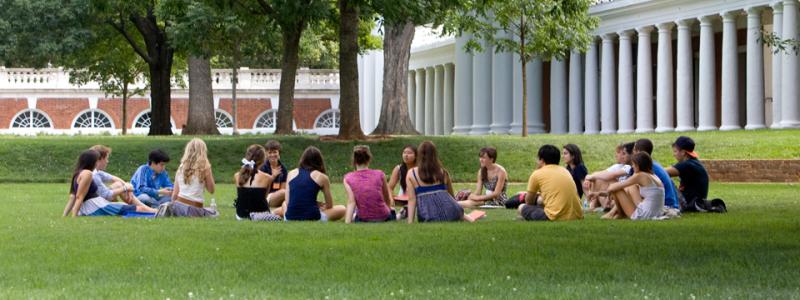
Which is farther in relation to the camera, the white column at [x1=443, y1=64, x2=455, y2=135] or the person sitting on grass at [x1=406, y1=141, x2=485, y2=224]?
the white column at [x1=443, y1=64, x2=455, y2=135]

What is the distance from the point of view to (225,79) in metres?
78.3

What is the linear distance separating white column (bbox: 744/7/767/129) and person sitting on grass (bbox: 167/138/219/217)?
29365mm

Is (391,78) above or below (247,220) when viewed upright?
above

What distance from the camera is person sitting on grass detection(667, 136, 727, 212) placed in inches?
752

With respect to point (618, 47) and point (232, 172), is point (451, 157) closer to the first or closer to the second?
point (232, 172)

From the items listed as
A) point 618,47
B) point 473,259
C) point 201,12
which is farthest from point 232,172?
point 618,47

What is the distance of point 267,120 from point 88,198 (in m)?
61.1

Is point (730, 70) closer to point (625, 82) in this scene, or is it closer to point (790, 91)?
point (790, 91)

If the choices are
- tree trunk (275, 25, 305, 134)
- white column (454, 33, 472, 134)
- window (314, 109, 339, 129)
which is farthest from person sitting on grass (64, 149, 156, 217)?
window (314, 109, 339, 129)

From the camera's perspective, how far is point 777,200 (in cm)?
2292

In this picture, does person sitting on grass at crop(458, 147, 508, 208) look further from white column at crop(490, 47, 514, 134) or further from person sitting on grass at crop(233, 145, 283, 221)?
white column at crop(490, 47, 514, 134)

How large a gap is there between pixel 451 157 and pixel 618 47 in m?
22.2

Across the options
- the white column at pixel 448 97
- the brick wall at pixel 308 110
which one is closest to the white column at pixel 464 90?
the white column at pixel 448 97

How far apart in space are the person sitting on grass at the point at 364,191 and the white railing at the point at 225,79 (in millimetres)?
60602
